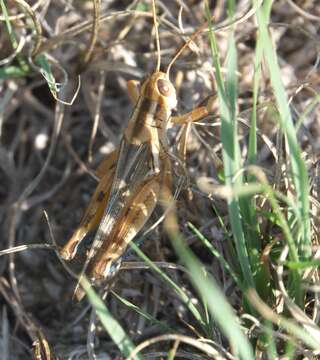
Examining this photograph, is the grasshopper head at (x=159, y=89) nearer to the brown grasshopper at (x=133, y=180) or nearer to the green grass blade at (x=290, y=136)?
the brown grasshopper at (x=133, y=180)

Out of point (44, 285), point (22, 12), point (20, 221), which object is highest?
point (22, 12)

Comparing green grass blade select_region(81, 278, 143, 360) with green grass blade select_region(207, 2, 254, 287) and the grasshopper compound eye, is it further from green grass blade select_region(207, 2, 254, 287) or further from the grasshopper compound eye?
the grasshopper compound eye

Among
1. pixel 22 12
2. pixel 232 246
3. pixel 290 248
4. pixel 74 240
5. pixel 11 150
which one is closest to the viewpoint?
pixel 290 248

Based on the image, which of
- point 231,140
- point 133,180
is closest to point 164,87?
point 133,180

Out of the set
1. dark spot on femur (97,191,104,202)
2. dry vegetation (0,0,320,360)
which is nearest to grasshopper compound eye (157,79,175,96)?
dry vegetation (0,0,320,360)

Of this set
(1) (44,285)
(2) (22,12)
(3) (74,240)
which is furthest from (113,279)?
(2) (22,12)

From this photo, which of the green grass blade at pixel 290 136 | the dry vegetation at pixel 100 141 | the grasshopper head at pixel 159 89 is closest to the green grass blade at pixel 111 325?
the dry vegetation at pixel 100 141

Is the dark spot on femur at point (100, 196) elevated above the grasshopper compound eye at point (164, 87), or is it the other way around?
the grasshopper compound eye at point (164, 87)

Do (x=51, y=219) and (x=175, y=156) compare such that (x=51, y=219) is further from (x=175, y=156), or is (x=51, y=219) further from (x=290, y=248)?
(x=290, y=248)

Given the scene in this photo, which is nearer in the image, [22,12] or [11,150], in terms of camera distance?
[22,12]
